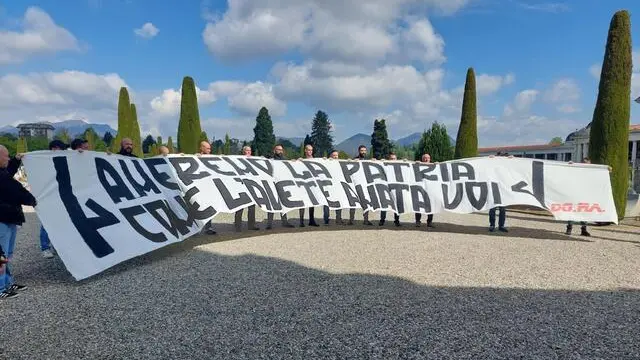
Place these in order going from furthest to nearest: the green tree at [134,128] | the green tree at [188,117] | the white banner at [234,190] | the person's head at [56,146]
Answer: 1. the green tree at [134,128]
2. the green tree at [188,117]
3. the person's head at [56,146]
4. the white banner at [234,190]

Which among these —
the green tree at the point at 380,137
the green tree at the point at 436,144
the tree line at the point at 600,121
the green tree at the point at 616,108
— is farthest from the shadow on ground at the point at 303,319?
the green tree at the point at 380,137

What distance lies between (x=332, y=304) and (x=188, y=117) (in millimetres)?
24783

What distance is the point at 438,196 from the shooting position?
9414 mm

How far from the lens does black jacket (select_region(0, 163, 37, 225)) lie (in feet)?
15.6

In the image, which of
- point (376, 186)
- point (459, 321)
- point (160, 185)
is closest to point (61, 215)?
point (160, 185)

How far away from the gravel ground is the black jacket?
0.96 metres

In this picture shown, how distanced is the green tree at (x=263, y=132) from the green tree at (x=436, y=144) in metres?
47.2

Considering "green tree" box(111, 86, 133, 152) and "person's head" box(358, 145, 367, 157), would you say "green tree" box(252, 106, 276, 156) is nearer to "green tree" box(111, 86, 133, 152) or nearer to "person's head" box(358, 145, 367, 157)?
"green tree" box(111, 86, 133, 152)

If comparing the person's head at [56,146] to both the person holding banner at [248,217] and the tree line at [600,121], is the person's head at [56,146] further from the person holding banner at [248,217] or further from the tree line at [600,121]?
the tree line at [600,121]

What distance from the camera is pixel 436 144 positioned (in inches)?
1196

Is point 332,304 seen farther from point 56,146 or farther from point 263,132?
point 263,132

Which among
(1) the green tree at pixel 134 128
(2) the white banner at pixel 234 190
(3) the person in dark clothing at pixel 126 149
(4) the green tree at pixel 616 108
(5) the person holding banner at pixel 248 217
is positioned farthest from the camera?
(1) the green tree at pixel 134 128

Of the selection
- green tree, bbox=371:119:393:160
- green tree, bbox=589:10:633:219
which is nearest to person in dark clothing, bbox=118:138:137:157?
green tree, bbox=589:10:633:219

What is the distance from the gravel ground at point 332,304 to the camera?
352 cm
